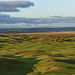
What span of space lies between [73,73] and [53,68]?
343cm

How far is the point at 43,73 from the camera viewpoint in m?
25.9

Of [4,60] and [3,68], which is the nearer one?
[3,68]

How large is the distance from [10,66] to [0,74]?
4.97m

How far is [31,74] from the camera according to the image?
2564cm

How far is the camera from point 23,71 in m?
28.0

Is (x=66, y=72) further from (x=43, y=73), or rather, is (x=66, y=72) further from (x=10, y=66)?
(x=10, y=66)

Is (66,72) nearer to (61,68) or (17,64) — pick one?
(61,68)

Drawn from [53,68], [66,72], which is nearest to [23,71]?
[53,68]

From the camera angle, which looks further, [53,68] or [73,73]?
[53,68]

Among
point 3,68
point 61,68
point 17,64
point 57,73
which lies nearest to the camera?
point 57,73

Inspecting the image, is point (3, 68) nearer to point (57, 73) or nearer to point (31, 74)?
point (31, 74)

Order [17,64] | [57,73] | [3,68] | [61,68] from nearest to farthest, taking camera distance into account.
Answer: [57,73] < [61,68] < [3,68] < [17,64]

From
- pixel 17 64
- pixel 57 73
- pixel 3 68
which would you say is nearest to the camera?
pixel 57 73

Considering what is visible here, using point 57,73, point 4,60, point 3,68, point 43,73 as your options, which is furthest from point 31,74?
point 4,60
